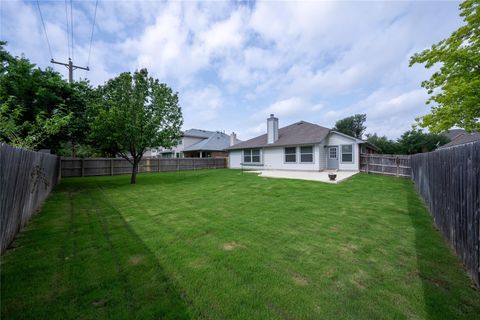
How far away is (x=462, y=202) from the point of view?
302cm

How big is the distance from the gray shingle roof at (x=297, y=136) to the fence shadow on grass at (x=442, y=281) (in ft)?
40.9

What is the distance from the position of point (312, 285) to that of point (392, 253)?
1730mm

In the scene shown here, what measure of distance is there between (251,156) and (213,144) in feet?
31.9

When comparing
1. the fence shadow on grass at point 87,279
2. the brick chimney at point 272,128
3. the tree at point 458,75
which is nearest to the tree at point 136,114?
the fence shadow on grass at point 87,279

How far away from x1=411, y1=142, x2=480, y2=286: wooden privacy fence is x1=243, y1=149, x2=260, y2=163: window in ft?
54.0

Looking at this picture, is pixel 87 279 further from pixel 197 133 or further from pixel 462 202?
pixel 197 133

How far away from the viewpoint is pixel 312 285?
2.48 m

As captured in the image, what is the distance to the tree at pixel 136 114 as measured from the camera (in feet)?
34.9

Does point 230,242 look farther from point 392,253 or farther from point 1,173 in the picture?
point 1,173

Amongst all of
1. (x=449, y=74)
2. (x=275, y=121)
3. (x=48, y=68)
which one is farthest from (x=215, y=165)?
(x=449, y=74)

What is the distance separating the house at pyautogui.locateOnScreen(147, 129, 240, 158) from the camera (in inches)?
1101

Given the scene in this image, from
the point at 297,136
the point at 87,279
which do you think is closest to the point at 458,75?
the point at 297,136

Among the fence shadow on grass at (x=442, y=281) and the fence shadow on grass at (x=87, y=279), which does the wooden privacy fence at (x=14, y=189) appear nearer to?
the fence shadow on grass at (x=87, y=279)

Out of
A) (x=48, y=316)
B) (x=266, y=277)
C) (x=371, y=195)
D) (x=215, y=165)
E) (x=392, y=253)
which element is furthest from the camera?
(x=215, y=165)
